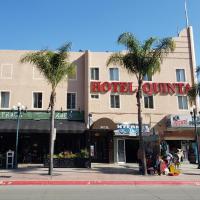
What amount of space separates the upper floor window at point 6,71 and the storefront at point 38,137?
3.53m

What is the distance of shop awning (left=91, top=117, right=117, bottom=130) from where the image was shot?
1103 inches

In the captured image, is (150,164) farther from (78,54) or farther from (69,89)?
(78,54)

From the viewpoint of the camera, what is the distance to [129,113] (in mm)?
30812

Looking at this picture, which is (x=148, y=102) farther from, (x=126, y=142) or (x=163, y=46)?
(x=163, y=46)

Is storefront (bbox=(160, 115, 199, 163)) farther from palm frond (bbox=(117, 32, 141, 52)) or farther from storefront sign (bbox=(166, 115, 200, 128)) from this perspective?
palm frond (bbox=(117, 32, 141, 52))

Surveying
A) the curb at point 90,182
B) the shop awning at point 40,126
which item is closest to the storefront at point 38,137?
the shop awning at point 40,126

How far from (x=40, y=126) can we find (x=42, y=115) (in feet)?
6.76

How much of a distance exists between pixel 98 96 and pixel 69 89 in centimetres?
288

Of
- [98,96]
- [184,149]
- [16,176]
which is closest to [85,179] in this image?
[16,176]

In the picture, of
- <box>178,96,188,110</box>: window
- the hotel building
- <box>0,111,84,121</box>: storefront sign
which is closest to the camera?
<box>0,111,84,121</box>: storefront sign

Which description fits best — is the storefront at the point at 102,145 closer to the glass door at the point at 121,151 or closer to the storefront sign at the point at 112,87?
the glass door at the point at 121,151

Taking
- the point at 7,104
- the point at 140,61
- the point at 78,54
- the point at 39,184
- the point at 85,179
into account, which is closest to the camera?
the point at 39,184

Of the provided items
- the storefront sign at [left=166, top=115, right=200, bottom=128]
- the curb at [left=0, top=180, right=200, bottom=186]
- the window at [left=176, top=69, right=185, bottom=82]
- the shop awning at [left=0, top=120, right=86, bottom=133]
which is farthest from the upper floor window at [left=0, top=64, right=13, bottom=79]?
the window at [left=176, top=69, right=185, bottom=82]

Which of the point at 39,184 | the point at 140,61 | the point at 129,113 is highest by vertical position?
the point at 140,61
